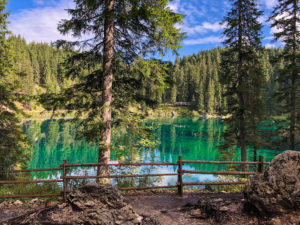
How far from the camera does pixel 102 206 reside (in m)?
5.53

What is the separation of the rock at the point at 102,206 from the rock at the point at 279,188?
3.27 metres

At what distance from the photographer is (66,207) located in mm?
6113

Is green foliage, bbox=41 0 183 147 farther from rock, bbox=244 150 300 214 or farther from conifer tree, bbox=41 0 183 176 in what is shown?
rock, bbox=244 150 300 214

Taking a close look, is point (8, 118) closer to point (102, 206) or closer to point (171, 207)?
point (102, 206)

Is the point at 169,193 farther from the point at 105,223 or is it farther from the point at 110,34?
the point at 110,34

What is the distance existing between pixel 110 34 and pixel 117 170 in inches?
230

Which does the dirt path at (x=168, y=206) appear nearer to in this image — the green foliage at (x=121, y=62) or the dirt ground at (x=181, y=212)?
the dirt ground at (x=181, y=212)

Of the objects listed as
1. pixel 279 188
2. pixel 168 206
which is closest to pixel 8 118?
pixel 168 206

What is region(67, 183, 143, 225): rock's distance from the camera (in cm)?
523

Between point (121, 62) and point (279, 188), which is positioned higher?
point (121, 62)

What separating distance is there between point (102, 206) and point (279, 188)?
4736 mm

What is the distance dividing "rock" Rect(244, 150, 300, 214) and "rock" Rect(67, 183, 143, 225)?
10.7 ft

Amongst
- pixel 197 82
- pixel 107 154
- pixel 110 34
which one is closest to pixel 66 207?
pixel 107 154

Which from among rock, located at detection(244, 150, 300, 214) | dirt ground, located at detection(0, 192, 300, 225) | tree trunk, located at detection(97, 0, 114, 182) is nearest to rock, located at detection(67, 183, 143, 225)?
dirt ground, located at detection(0, 192, 300, 225)
